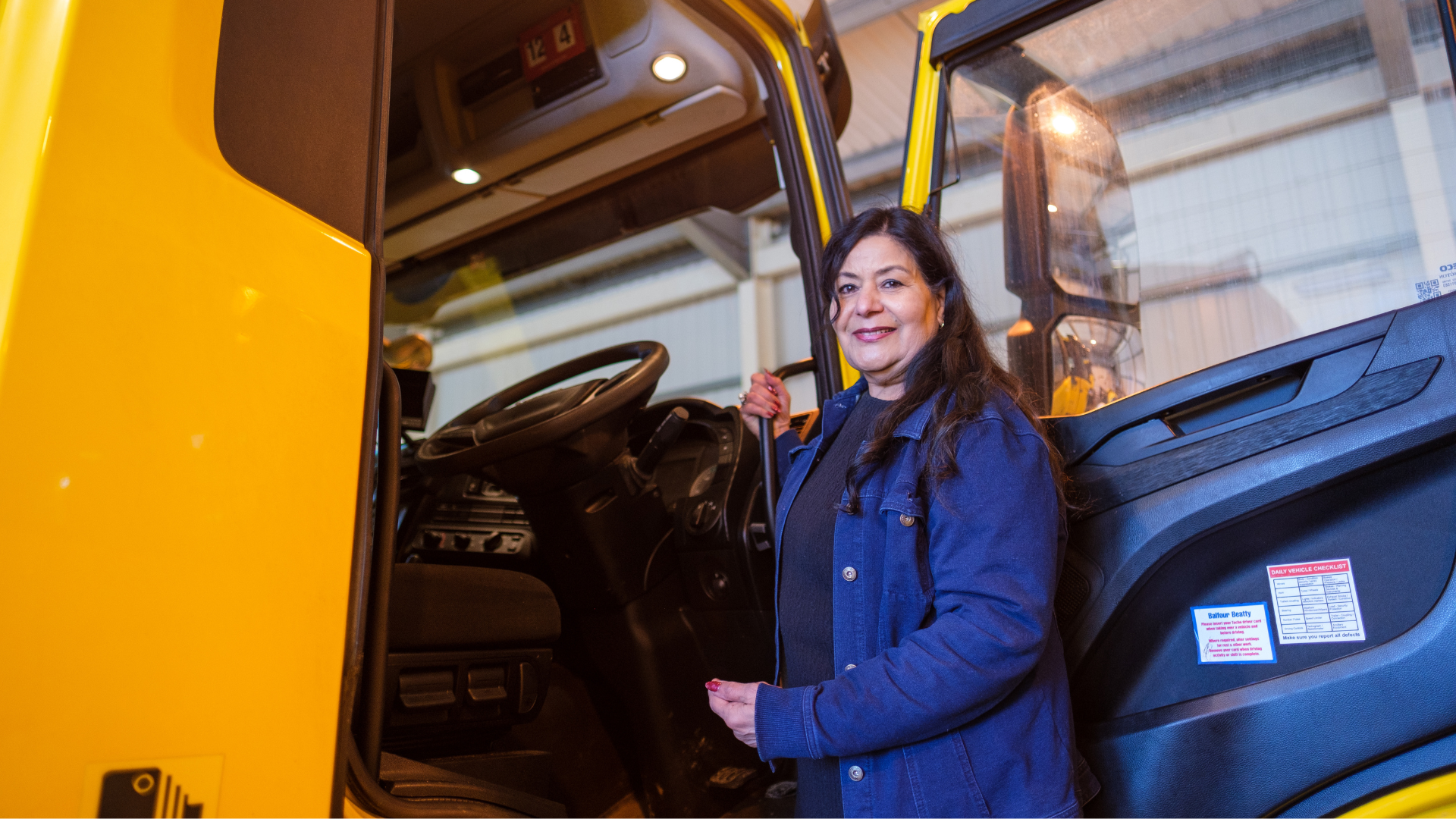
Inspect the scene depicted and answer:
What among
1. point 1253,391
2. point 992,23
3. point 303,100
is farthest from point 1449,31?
point 303,100

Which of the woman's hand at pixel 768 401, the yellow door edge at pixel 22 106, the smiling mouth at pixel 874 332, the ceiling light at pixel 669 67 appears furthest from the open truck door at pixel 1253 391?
the yellow door edge at pixel 22 106

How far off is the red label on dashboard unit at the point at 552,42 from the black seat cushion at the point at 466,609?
1.20 metres

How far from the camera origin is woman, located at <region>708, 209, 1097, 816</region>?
1.06 metres

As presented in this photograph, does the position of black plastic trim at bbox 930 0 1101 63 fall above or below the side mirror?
above

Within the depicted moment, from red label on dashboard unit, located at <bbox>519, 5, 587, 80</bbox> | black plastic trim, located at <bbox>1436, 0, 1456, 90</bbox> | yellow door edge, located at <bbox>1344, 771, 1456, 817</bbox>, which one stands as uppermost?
red label on dashboard unit, located at <bbox>519, 5, 587, 80</bbox>

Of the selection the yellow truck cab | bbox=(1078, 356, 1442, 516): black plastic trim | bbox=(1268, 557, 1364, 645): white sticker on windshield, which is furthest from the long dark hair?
bbox=(1268, 557, 1364, 645): white sticker on windshield

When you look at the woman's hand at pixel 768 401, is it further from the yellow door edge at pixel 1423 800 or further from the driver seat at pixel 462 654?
the yellow door edge at pixel 1423 800

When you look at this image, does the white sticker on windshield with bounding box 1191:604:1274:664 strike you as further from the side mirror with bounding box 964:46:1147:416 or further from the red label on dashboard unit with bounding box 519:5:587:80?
the red label on dashboard unit with bounding box 519:5:587:80

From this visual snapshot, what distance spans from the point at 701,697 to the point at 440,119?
1.54 metres

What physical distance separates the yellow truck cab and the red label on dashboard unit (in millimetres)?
12

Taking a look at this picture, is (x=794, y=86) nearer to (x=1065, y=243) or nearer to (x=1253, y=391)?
(x=1065, y=243)

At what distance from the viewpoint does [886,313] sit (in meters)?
1.37

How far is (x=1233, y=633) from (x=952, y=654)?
49cm

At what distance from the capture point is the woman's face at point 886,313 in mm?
1360
